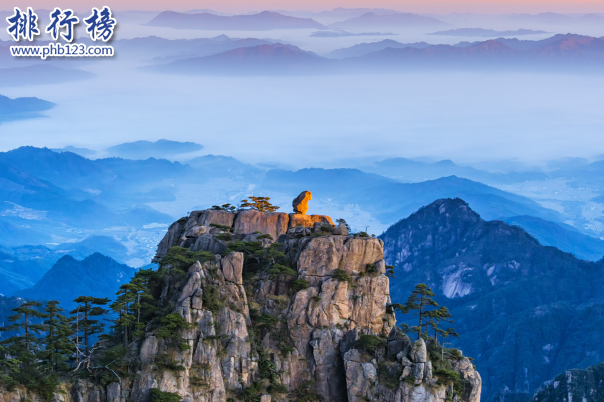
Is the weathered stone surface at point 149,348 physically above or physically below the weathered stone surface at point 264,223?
below

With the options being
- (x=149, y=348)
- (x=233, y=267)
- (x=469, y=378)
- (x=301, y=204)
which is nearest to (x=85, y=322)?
(x=149, y=348)

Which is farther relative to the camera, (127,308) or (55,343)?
(127,308)

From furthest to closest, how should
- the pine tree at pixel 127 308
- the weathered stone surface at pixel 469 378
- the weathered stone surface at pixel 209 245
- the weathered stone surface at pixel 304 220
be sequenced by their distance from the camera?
the weathered stone surface at pixel 304 220 < the weathered stone surface at pixel 209 245 < the weathered stone surface at pixel 469 378 < the pine tree at pixel 127 308

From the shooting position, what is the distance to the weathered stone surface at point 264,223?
99.8 m

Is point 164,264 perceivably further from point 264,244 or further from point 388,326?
point 388,326

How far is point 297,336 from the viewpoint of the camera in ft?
290

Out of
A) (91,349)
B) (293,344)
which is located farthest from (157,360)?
(293,344)

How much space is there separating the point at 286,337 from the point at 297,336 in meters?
1.02

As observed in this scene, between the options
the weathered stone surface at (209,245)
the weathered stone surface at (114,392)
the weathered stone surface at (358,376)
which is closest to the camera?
the weathered stone surface at (114,392)

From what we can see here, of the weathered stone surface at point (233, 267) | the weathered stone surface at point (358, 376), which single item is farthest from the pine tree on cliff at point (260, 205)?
the weathered stone surface at point (358, 376)

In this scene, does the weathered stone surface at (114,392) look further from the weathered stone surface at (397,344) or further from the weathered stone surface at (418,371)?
the weathered stone surface at (418,371)

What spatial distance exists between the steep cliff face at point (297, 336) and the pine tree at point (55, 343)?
6.05 metres

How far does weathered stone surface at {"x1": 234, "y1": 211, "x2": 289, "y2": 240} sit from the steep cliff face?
17.3 ft

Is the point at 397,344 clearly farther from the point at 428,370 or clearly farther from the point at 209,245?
the point at 209,245
